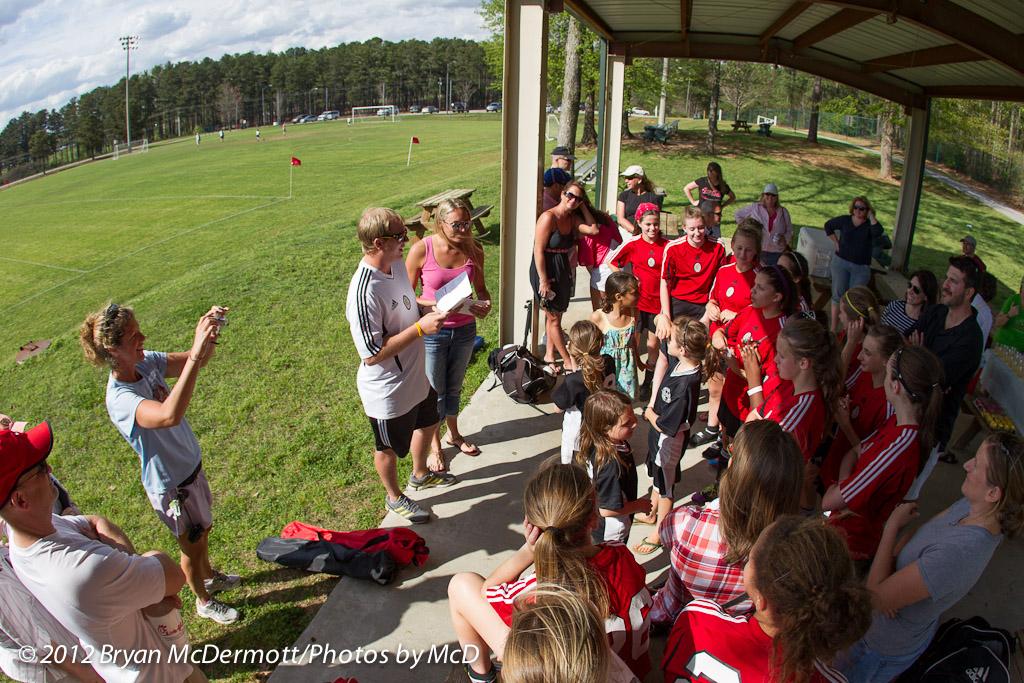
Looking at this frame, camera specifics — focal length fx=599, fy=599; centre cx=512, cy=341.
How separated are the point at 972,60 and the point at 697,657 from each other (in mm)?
7298

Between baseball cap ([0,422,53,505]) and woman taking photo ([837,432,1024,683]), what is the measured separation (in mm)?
3019

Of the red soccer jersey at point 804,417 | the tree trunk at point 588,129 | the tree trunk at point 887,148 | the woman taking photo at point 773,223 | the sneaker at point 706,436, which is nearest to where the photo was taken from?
the red soccer jersey at point 804,417

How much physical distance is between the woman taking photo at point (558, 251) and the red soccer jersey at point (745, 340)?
1.57 meters

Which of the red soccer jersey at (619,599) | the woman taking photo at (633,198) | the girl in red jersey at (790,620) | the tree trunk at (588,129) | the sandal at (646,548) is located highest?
the tree trunk at (588,129)

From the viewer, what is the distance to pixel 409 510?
13.1ft

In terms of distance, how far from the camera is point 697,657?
1.85 m

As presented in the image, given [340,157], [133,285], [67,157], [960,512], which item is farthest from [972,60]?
[67,157]

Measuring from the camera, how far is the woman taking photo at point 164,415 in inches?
108

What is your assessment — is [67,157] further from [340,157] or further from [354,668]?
[354,668]

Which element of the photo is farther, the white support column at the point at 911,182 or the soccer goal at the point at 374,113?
the soccer goal at the point at 374,113

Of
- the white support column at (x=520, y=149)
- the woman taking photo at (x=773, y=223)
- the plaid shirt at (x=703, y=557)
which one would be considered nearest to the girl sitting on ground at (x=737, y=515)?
the plaid shirt at (x=703, y=557)

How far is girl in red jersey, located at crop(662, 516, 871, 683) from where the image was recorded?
1.63m

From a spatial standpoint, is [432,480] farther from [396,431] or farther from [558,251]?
[558,251]

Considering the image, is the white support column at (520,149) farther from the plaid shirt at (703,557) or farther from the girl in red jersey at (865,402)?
the plaid shirt at (703,557)
